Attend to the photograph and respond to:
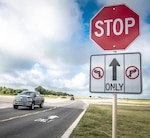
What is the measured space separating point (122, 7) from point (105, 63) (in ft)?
3.22

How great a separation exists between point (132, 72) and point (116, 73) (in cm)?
24

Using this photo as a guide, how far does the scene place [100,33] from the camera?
4.52m

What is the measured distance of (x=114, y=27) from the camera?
14.5ft

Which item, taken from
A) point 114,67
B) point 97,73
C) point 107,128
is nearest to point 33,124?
point 107,128

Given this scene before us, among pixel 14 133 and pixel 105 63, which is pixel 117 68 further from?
pixel 14 133

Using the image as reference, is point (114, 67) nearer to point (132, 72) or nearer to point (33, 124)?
point (132, 72)

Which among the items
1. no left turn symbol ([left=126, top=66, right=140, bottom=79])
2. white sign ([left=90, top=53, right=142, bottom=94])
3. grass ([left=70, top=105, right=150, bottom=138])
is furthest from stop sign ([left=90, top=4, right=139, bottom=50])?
grass ([left=70, top=105, right=150, bottom=138])

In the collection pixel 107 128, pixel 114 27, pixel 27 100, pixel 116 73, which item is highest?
pixel 114 27

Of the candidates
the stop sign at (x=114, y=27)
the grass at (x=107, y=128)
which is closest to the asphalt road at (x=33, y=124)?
the grass at (x=107, y=128)

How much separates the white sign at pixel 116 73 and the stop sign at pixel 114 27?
213 mm

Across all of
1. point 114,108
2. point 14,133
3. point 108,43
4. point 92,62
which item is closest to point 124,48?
point 108,43

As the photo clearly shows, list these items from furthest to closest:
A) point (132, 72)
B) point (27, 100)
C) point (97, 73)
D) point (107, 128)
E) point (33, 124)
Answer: point (27, 100)
point (33, 124)
point (107, 128)
point (97, 73)
point (132, 72)

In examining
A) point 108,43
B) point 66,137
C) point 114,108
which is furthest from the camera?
point 66,137

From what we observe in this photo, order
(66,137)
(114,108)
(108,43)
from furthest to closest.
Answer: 1. (66,137)
2. (108,43)
3. (114,108)
